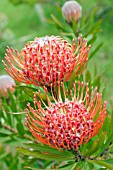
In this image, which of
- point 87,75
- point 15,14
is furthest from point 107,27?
point 87,75

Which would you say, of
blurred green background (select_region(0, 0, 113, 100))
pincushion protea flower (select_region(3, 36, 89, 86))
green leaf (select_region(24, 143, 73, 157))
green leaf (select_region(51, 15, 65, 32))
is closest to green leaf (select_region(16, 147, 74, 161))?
green leaf (select_region(24, 143, 73, 157))

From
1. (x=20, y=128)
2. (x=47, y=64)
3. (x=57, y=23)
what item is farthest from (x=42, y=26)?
(x=47, y=64)

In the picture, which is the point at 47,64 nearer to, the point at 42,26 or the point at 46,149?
the point at 46,149

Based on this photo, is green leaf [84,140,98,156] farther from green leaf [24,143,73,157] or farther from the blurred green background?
the blurred green background

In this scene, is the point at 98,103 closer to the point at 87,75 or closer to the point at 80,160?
the point at 80,160

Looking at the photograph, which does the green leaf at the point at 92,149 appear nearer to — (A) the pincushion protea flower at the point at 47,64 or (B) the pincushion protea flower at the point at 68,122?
(B) the pincushion protea flower at the point at 68,122

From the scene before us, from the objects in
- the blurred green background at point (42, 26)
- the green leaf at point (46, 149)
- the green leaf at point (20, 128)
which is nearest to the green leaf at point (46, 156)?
the green leaf at point (46, 149)
